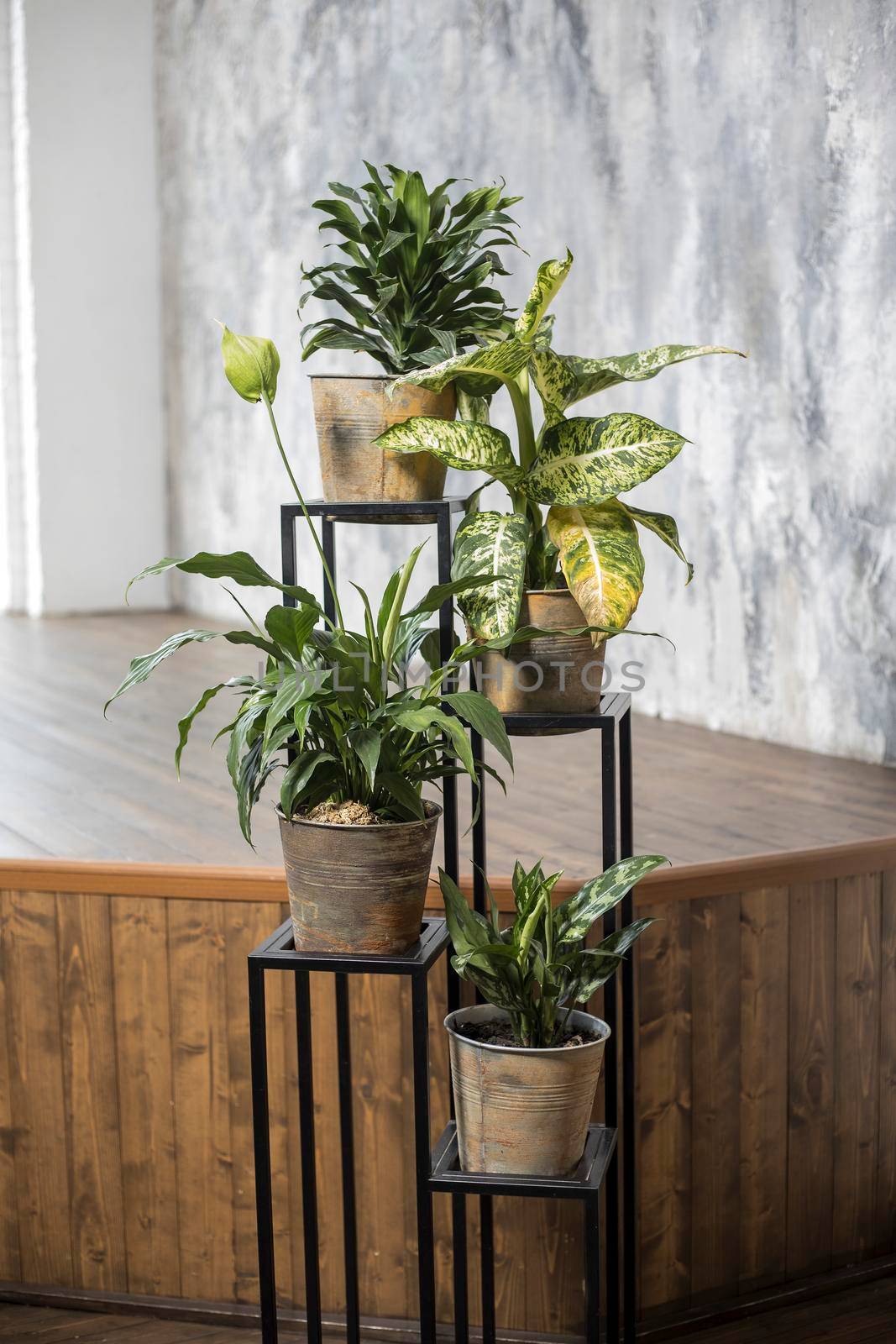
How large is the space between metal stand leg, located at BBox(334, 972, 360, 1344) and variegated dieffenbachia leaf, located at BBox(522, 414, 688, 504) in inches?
27.2

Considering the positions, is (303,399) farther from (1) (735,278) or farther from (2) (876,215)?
(2) (876,215)

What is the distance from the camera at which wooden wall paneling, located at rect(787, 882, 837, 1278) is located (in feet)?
7.72

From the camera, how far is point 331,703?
165cm

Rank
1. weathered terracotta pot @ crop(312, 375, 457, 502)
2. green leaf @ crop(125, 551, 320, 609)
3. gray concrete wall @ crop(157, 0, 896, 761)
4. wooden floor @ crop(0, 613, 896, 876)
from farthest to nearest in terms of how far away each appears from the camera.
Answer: gray concrete wall @ crop(157, 0, 896, 761), wooden floor @ crop(0, 613, 896, 876), weathered terracotta pot @ crop(312, 375, 457, 502), green leaf @ crop(125, 551, 320, 609)

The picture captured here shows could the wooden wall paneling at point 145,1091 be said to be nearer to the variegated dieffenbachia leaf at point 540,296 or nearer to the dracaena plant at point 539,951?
the dracaena plant at point 539,951

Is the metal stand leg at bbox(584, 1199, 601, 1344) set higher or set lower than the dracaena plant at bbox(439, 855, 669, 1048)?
lower

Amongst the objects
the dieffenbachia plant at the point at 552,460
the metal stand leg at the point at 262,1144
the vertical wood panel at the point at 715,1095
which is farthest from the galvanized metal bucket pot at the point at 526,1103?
the vertical wood panel at the point at 715,1095

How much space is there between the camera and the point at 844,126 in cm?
330

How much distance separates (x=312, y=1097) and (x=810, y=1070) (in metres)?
0.95

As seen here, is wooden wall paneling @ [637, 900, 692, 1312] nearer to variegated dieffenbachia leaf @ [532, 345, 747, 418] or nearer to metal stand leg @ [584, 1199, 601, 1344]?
metal stand leg @ [584, 1199, 601, 1344]

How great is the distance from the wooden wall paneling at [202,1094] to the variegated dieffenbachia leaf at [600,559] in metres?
0.91

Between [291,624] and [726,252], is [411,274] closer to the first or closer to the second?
[291,624]

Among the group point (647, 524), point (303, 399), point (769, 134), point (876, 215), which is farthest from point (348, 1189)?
point (303, 399)

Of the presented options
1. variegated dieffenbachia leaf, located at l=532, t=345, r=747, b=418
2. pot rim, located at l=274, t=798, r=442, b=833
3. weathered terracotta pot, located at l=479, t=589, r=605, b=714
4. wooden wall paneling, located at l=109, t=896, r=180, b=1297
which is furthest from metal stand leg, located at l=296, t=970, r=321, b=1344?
variegated dieffenbachia leaf, located at l=532, t=345, r=747, b=418
